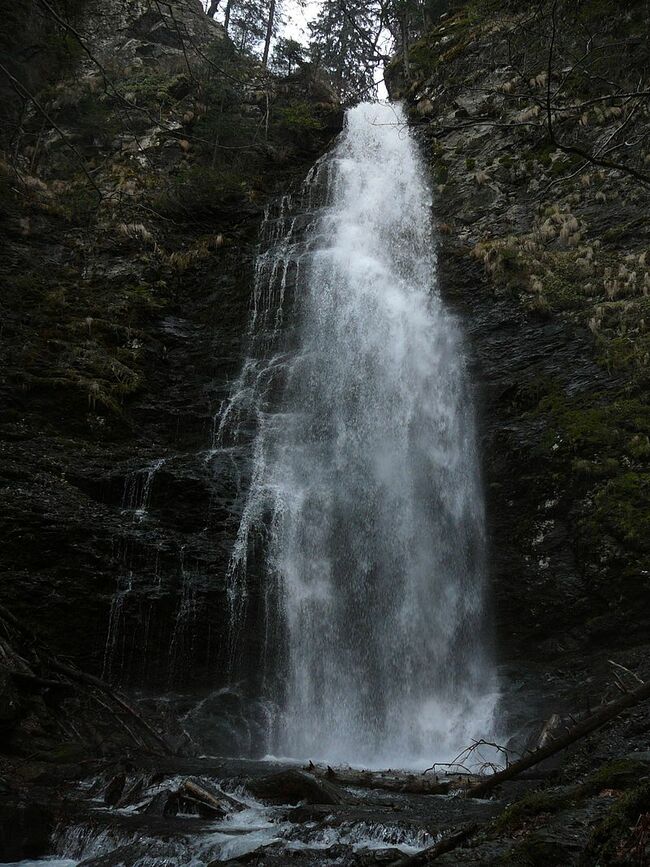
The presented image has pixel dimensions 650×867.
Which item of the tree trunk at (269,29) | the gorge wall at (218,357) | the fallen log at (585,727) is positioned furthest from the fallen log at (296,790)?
the tree trunk at (269,29)

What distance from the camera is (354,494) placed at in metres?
12.8

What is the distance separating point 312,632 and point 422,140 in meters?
16.6

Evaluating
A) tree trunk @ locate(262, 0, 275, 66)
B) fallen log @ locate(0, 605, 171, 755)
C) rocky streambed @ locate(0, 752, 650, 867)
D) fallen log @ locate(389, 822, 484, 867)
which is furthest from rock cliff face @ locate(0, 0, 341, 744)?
tree trunk @ locate(262, 0, 275, 66)

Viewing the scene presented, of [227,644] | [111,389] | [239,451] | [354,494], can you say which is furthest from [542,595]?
[111,389]

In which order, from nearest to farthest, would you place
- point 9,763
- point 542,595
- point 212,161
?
1. point 9,763
2. point 542,595
3. point 212,161

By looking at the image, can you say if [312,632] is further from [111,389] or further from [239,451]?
[111,389]

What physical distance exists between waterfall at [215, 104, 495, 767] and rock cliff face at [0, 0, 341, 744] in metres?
0.82

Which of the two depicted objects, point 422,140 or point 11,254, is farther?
point 422,140

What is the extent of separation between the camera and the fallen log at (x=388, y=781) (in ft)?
23.1

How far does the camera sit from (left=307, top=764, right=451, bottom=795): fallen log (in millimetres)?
7039

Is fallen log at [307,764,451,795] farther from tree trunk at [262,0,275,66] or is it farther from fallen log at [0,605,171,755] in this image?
tree trunk at [262,0,275,66]

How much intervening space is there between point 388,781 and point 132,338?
37.9 ft

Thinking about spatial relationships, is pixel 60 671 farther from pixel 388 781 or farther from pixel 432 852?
pixel 432 852

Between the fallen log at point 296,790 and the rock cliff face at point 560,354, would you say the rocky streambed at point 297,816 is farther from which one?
the rock cliff face at point 560,354
